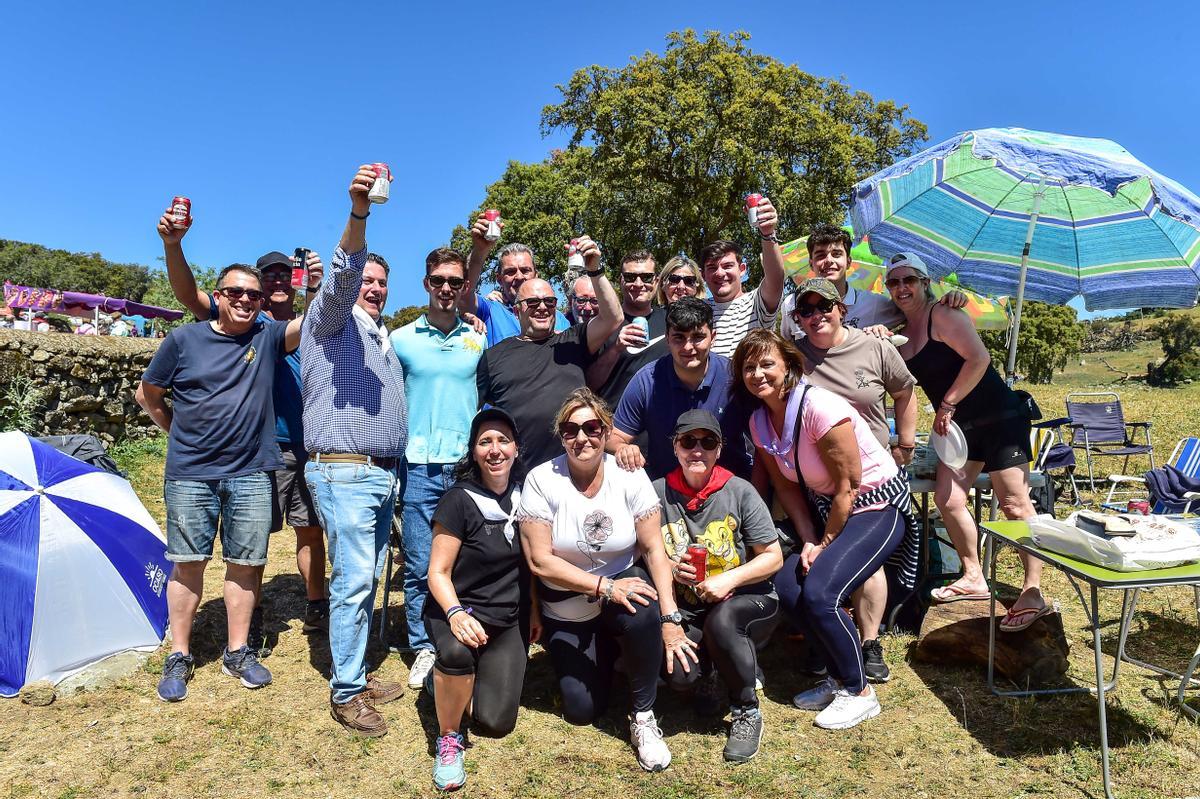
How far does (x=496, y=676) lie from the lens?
3.29 metres

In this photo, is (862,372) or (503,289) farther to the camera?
(503,289)

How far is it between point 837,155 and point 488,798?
55.4 ft

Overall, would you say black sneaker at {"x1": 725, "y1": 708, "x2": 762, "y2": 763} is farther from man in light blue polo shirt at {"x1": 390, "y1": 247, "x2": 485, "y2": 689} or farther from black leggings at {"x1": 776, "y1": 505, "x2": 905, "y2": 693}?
man in light blue polo shirt at {"x1": 390, "y1": 247, "x2": 485, "y2": 689}

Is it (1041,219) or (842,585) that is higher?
(1041,219)

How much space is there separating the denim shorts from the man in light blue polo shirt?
715mm

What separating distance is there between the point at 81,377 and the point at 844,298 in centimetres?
940

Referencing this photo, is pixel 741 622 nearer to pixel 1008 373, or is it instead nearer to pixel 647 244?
pixel 1008 373

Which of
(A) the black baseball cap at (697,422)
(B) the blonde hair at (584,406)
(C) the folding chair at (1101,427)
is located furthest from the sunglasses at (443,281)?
(C) the folding chair at (1101,427)

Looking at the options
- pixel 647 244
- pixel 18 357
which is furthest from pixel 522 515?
pixel 647 244

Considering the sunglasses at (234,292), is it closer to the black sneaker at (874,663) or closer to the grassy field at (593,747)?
the grassy field at (593,747)

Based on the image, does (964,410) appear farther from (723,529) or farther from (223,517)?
(223,517)

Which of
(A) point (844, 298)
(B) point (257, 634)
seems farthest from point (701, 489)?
(B) point (257, 634)

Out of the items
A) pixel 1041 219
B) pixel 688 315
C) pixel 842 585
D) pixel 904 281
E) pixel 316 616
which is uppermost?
pixel 1041 219

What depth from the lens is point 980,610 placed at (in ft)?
13.1
